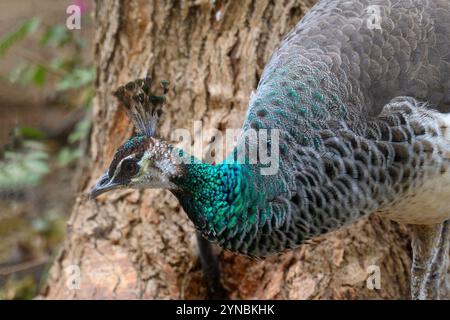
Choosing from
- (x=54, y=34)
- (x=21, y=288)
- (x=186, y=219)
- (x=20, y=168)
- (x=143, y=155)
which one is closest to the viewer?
(x=143, y=155)

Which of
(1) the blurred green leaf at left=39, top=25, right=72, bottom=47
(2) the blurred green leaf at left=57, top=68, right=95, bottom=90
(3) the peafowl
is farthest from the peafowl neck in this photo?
(1) the blurred green leaf at left=39, top=25, right=72, bottom=47

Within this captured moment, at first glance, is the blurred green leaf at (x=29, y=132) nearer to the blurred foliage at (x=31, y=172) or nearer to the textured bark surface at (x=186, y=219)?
the blurred foliage at (x=31, y=172)

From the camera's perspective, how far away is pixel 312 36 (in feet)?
10.1

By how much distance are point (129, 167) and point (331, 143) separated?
31.4 inches

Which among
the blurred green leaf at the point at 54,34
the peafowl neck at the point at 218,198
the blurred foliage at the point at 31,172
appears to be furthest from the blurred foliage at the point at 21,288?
the peafowl neck at the point at 218,198

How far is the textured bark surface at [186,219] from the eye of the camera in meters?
3.57

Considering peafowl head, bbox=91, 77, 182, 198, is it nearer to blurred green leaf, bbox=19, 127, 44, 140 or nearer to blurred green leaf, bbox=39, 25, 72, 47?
blurred green leaf, bbox=19, 127, 44, 140

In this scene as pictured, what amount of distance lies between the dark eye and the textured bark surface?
3.48 feet

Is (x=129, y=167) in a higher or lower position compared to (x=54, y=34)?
lower

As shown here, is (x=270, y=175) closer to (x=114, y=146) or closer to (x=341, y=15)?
(x=341, y=15)

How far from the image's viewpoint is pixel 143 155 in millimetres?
2643

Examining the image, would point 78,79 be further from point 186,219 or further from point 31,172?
point 186,219

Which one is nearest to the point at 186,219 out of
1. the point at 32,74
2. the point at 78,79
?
the point at 78,79
